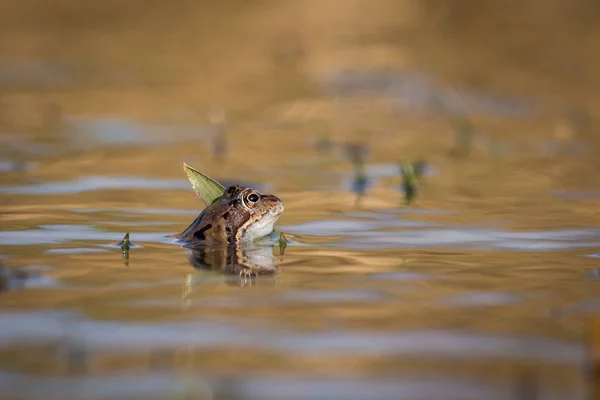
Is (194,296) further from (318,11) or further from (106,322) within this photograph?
(318,11)

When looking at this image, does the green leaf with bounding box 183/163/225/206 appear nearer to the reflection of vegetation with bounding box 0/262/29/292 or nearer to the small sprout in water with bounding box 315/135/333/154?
the reflection of vegetation with bounding box 0/262/29/292

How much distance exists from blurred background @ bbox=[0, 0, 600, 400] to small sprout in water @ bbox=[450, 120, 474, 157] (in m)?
0.03

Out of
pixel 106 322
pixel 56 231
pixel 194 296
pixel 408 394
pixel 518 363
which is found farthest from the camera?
pixel 56 231

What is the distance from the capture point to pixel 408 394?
393 cm

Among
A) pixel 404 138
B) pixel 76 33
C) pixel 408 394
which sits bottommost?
→ pixel 408 394

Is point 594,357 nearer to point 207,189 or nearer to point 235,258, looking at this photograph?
point 235,258

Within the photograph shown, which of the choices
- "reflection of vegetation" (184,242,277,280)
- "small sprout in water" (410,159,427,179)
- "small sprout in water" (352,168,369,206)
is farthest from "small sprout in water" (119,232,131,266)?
"small sprout in water" (410,159,427,179)

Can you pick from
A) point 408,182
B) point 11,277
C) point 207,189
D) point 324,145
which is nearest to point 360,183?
point 408,182

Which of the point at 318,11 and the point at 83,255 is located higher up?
the point at 318,11

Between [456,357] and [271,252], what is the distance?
231cm

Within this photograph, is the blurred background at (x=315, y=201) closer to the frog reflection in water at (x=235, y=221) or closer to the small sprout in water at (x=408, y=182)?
the small sprout in water at (x=408, y=182)

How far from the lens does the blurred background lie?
14.2ft

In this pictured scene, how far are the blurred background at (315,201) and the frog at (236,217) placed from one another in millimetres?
223

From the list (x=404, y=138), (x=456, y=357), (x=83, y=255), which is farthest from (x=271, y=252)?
(x=404, y=138)
